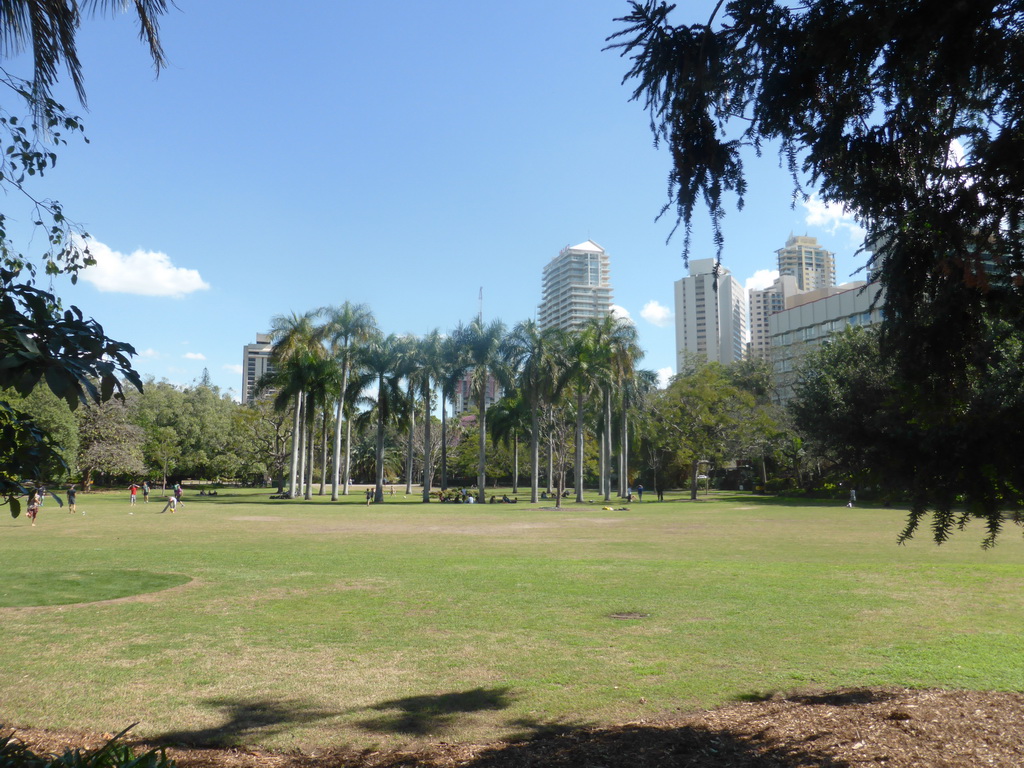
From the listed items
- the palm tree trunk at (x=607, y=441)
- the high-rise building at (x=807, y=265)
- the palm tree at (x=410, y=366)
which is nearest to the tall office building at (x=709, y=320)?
the high-rise building at (x=807, y=265)

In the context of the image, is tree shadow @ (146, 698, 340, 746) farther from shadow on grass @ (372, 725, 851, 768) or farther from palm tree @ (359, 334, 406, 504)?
palm tree @ (359, 334, 406, 504)

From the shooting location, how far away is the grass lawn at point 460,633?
6402 millimetres

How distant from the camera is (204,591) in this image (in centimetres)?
1234

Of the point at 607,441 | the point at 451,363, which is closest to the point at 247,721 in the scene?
the point at 451,363

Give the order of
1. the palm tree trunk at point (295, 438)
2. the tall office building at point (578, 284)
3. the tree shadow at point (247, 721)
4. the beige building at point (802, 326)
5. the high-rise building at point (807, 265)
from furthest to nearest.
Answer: the high-rise building at point (807, 265)
the tall office building at point (578, 284)
the beige building at point (802, 326)
the palm tree trunk at point (295, 438)
the tree shadow at point (247, 721)

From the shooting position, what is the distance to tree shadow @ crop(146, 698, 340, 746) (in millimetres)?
5699

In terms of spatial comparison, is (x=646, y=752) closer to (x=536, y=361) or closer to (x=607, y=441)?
(x=536, y=361)

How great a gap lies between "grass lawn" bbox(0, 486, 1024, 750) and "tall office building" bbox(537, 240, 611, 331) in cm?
14591

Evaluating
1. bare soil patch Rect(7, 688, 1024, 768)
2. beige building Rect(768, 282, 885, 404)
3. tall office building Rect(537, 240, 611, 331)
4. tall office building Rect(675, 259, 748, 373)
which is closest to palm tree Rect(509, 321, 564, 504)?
beige building Rect(768, 282, 885, 404)

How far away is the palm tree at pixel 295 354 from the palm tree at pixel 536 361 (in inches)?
577

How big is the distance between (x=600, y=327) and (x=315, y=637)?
40667 mm

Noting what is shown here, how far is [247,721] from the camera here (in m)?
6.11

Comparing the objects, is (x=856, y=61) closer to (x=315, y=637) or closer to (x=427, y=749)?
(x=427, y=749)

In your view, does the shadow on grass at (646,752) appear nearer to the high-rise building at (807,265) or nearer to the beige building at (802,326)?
the beige building at (802,326)
